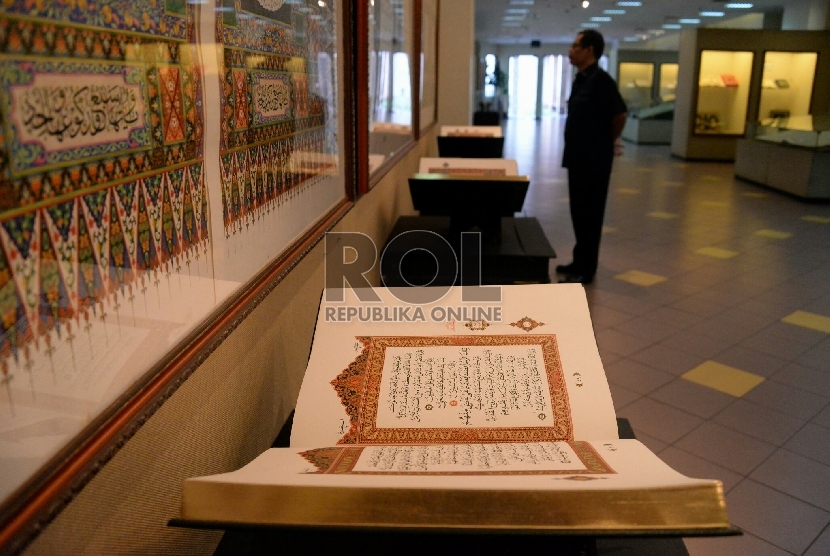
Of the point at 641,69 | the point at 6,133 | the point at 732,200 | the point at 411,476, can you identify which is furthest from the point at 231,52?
the point at 641,69

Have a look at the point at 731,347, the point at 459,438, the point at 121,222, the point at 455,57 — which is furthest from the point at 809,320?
the point at 121,222

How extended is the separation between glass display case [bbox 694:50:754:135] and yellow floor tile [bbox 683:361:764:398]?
856 centimetres

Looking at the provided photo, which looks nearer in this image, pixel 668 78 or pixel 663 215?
pixel 663 215

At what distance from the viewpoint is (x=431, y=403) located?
2.37 ft

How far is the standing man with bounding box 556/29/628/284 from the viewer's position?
3453 mm

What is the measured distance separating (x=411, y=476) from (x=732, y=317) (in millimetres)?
3294

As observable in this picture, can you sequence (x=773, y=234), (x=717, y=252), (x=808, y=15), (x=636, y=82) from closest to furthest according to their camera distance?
(x=717, y=252), (x=773, y=234), (x=808, y=15), (x=636, y=82)

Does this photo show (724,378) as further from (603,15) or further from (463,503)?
(603,15)

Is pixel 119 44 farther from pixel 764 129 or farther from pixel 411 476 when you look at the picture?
pixel 764 129

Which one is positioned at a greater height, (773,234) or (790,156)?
(790,156)

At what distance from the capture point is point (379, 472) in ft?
1.79

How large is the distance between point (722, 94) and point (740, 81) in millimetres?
322

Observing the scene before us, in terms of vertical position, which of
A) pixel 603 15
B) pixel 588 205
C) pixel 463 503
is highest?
pixel 603 15

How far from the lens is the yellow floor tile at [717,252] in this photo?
4.60 metres
